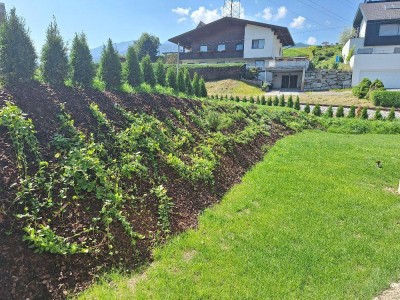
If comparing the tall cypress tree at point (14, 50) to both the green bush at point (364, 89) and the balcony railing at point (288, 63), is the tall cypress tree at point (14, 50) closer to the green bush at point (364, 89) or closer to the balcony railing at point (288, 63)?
the green bush at point (364, 89)

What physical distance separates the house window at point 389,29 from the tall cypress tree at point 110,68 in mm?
34231

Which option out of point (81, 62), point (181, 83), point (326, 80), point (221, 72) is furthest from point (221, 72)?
point (81, 62)

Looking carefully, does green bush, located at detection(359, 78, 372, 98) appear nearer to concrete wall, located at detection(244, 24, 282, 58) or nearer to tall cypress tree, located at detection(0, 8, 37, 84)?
concrete wall, located at detection(244, 24, 282, 58)

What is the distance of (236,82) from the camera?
30.6 metres

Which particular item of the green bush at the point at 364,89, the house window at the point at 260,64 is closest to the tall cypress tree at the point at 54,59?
the green bush at the point at 364,89

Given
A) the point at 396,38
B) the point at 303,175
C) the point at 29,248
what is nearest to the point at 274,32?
the point at 396,38

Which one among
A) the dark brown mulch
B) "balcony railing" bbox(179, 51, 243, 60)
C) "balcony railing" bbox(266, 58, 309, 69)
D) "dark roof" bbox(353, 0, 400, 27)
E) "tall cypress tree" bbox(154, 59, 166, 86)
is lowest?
the dark brown mulch

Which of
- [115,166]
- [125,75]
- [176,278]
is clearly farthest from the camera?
[125,75]

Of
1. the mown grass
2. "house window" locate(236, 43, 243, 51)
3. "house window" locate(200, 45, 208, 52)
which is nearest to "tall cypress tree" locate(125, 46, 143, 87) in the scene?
the mown grass

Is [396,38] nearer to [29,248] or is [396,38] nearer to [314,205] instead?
[314,205]

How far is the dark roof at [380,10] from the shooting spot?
106 ft

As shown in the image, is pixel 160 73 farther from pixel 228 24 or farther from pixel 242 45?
pixel 228 24

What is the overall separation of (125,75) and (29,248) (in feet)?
24.1

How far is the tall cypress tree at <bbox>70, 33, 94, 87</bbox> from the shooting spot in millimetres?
7773
